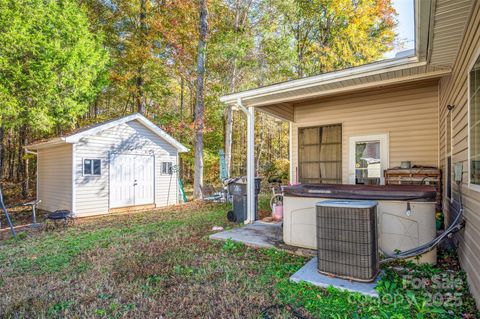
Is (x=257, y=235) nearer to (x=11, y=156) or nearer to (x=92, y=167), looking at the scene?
(x=92, y=167)

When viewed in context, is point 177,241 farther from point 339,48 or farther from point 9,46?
point 339,48

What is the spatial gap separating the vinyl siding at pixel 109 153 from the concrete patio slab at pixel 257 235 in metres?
5.55

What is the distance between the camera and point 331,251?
2898mm

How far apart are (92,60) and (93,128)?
4.93 meters

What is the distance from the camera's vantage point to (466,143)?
8.99 feet

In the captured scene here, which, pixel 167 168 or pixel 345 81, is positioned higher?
pixel 345 81

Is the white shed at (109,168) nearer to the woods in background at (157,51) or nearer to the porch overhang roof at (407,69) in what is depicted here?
the woods in background at (157,51)

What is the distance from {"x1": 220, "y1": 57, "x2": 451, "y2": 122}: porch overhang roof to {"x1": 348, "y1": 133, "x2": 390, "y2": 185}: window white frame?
1348 millimetres

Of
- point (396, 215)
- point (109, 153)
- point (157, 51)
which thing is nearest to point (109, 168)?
point (109, 153)

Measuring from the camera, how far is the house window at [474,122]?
7.79ft

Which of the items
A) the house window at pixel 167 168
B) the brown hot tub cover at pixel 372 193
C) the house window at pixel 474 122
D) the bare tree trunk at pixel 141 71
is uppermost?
the bare tree trunk at pixel 141 71

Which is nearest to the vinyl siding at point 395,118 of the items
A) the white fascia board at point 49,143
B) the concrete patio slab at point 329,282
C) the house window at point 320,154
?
the house window at point 320,154

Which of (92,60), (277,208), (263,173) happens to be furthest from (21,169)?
(277,208)

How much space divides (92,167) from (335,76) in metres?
7.63
